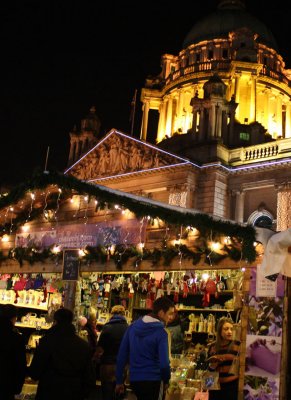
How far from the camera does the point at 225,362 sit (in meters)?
7.94

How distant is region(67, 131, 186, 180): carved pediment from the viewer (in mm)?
30737

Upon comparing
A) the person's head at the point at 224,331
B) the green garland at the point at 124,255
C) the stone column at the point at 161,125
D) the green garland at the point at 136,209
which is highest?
the stone column at the point at 161,125

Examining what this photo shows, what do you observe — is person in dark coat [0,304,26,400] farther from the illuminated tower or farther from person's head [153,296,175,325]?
the illuminated tower

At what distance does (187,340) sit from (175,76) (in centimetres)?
3444

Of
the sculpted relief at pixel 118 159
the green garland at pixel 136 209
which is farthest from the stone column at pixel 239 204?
the green garland at pixel 136 209

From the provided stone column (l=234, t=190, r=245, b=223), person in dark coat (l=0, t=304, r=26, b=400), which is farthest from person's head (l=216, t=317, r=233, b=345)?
stone column (l=234, t=190, r=245, b=223)

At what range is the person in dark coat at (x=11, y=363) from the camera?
18.4 ft

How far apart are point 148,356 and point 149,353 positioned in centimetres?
3

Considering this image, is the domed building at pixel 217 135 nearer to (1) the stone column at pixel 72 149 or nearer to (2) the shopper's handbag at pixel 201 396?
(1) the stone column at pixel 72 149

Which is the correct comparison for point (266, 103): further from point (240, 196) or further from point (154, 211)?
point (154, 211)

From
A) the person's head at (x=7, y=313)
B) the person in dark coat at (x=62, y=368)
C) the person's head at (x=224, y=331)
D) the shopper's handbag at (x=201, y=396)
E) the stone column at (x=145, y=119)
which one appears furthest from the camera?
the stone column at (x=145, y=119)

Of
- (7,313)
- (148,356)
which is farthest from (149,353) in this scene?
(7,313)

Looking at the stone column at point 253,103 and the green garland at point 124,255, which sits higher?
the stone column at point 253,103

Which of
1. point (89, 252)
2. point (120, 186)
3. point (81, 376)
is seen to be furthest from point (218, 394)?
point (120, 186)
